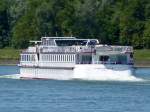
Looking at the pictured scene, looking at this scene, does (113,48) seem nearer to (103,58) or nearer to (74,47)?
(103,58)

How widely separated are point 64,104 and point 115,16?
10325 cm

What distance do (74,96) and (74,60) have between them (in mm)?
23414

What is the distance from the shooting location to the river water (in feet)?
292

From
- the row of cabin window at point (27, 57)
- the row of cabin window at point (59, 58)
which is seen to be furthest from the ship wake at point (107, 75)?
the row of cabin window at point (27, 57)

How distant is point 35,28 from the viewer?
Answer: 7574 inches

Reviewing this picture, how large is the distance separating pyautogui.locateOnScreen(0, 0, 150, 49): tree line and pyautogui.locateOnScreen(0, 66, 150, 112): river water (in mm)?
63889

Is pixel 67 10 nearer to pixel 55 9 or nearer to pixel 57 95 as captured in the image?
pixel 55 9

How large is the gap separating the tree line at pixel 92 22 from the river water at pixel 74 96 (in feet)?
210

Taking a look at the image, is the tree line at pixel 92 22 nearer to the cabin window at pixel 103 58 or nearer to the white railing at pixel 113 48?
the white railing at pixel 113 48

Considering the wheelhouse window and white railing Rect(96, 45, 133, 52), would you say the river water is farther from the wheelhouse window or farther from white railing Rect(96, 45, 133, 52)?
the wheelhouse window

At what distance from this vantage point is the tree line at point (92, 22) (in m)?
190

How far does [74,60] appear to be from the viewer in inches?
4875

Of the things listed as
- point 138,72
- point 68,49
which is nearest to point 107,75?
point 68,49

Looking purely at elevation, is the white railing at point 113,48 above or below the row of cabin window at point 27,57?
above
